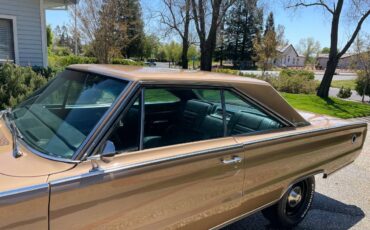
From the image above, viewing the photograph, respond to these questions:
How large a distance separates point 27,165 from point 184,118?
145 cm

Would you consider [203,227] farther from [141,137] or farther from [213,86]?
[213,86]

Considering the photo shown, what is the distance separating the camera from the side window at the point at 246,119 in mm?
2795

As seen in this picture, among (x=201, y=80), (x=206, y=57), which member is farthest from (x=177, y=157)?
(x=206, y=57)

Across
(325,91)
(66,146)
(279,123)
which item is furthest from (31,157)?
(325,91)

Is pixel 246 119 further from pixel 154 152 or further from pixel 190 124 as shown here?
pixel 154 152

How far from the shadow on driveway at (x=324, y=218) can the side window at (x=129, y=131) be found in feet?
5.58

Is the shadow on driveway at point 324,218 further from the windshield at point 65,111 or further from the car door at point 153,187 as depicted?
the windshield at point 65,111

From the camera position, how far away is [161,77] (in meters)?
2.34

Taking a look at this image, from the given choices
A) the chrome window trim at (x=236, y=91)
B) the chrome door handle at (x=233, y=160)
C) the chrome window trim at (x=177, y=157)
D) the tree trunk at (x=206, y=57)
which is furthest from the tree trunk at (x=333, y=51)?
the chrome door handle at (x=233, y=160)

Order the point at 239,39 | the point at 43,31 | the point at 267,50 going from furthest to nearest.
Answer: the point at 239,39
the point at 267,50
the point at 43,31

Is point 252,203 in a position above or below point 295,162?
below

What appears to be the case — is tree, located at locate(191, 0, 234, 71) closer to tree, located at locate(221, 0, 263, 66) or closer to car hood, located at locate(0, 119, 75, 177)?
car hood, located at locate(0, 119, 75, 177)

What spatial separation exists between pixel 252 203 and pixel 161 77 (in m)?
1.40

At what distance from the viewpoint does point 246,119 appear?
2945 mm
